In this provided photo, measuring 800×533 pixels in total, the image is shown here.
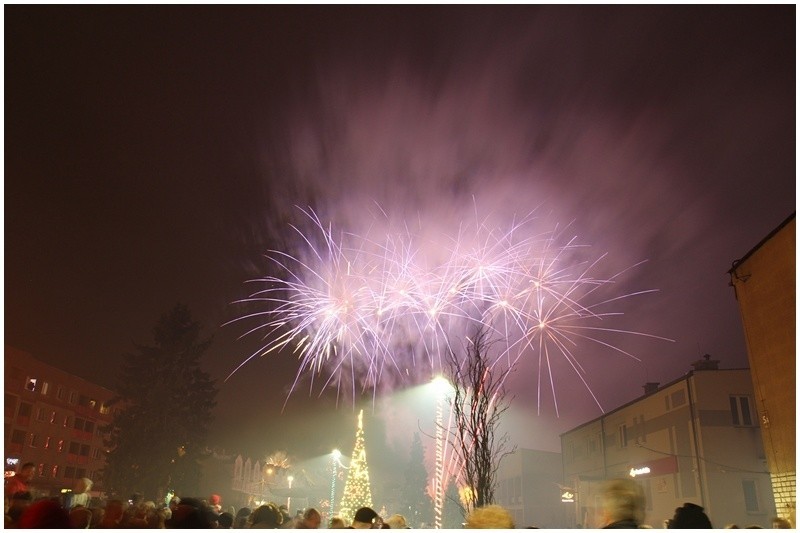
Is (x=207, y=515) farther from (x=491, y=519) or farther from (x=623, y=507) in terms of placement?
(x=623, y=507)

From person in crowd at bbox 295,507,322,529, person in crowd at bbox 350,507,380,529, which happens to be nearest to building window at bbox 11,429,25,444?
person in crowd at bbox 295,507,322,529

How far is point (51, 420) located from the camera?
218ft

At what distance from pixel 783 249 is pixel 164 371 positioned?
46.3 m

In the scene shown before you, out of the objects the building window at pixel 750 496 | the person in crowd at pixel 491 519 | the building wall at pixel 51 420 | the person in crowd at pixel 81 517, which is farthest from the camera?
the building wall at pixel 51 420

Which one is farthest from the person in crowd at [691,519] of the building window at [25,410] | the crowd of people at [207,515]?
the building window at [25,410]

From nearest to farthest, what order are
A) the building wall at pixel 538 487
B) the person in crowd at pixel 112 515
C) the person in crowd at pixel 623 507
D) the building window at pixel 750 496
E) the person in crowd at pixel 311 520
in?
the person in crowd at pixel 623 507, the person in crowd at pixel 112 515, the person in crowd at pixel 311 520, the building window at pixel 750 496, the building wall at pixel 538 487

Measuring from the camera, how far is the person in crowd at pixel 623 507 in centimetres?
502

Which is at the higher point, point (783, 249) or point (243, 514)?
point (783, 249)

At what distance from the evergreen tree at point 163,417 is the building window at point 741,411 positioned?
38787 millimetres

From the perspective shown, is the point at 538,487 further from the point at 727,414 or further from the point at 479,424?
the point at 479,424

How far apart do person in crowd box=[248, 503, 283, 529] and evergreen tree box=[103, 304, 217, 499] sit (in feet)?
136

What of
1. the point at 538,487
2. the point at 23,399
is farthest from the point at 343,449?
the point at 23,399

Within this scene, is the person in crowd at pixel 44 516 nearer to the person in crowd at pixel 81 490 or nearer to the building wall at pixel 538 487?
the person in crowd at pixel 81 490

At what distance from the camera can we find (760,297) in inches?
→ 775
